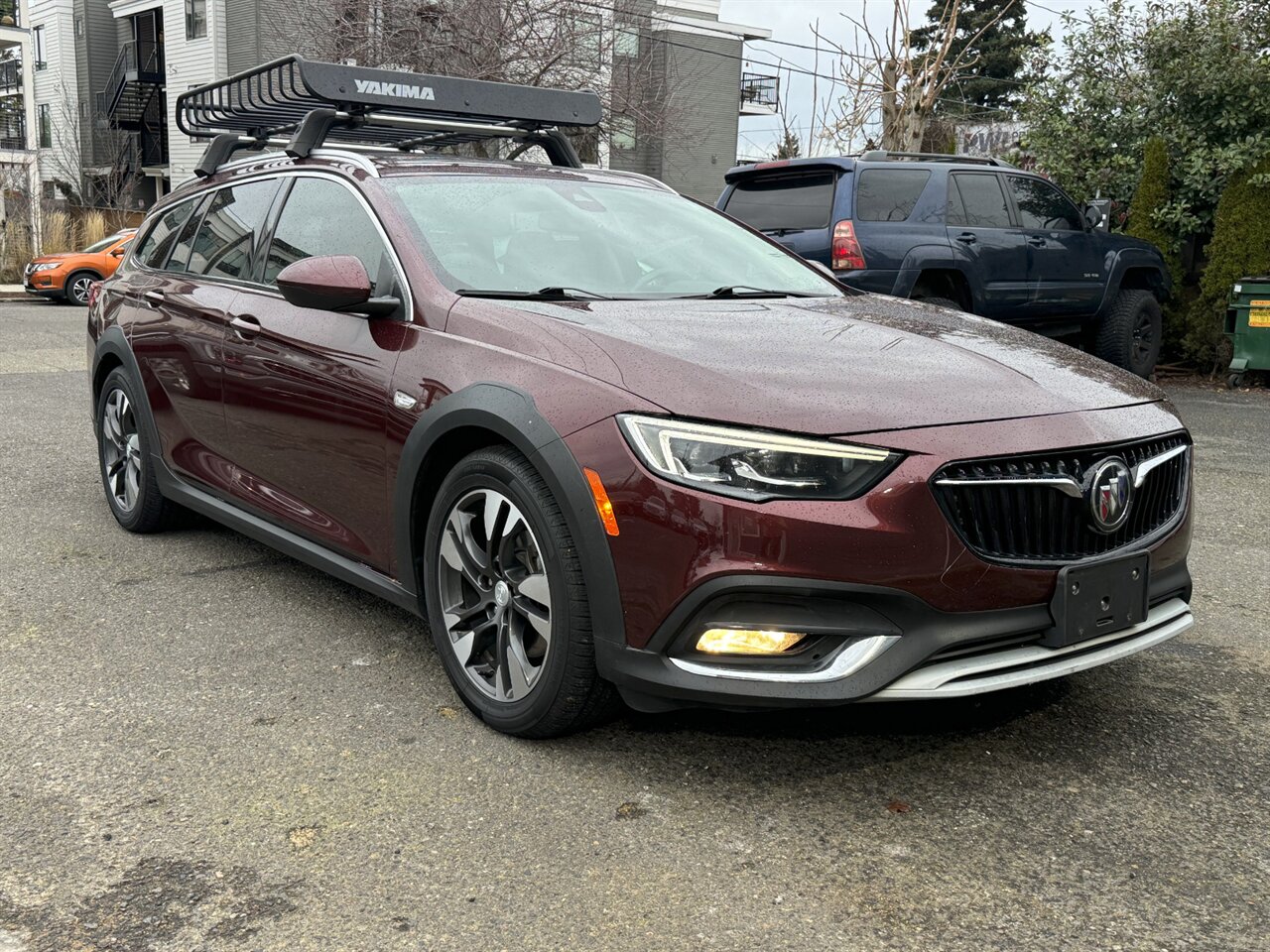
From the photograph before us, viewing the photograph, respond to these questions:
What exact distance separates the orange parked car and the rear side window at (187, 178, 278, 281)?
17.0 metres

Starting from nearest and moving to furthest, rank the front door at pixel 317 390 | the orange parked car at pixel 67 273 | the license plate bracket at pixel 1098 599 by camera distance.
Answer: the license plate bracket at pixel 1098 599
the front door at pixel 317 390
the orange parked car at pixel 67 273

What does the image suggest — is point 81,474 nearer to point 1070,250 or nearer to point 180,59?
point 1070,250

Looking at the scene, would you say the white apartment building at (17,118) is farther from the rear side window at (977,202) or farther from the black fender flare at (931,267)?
the black fender flare at (931,267)

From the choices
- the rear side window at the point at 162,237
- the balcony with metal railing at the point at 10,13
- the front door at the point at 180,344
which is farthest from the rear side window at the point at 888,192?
the balcony with metal railing at the point at 10,13

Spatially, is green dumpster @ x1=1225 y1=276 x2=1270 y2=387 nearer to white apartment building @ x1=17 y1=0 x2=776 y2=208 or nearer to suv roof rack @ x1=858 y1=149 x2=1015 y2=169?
suv roof rack @ x1=858 y1=149 x2=1015 y2=169

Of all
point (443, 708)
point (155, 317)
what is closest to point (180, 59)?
point (155, 317)

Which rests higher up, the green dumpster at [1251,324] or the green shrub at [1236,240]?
the green shrub at [1236,240]

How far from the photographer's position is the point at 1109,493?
2908 mm

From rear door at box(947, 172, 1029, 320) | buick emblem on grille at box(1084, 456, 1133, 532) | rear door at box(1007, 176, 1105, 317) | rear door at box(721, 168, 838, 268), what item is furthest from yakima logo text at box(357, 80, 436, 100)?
rear door at box(1007, 176, 1105, 317)

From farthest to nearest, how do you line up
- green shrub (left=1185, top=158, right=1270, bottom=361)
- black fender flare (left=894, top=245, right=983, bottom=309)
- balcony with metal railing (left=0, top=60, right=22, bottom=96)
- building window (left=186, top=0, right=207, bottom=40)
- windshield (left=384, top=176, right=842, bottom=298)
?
balcony with metal railing (left=0, top=60, right=22, bottom=96) < building window (left=186, top=0, right=207, bottom=40) < green shrub (left=1185, top=158, right=1270, bottom=361) < black fender flare (left=894, top=245, right=983, bottom=309) < windshield (left=384, top=176, right=842, bottom=298)

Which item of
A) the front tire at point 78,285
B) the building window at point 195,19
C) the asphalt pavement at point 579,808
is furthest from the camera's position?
the building window at point 195,19

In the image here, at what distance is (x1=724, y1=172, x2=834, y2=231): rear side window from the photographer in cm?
958

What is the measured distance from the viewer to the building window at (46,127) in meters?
40.7

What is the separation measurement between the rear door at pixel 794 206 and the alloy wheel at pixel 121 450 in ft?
17.2
